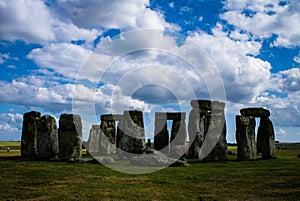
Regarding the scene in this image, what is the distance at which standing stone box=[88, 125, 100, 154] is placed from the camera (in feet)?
86.1

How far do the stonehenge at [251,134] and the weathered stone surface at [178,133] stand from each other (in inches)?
252

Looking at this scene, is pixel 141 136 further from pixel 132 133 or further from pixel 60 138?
pixel 60 138

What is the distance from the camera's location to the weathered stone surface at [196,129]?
2197 centimetres

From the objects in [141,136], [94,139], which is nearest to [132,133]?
[141,136]

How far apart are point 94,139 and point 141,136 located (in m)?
6.70

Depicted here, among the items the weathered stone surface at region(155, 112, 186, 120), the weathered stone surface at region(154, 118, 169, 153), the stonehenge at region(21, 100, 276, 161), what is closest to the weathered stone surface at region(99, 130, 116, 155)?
the stonehenge at region(21, 100, 276, 161)

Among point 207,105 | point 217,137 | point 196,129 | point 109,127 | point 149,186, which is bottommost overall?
point 149,186

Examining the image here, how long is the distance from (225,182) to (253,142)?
9.54m

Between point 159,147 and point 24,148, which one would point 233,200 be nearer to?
point 24,148

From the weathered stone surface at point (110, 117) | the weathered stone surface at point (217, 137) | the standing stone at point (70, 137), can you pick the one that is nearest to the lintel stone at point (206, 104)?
the weathered stone surface at point (217, 137)

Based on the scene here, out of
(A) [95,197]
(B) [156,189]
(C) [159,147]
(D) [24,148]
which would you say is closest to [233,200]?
(B) [156,189]

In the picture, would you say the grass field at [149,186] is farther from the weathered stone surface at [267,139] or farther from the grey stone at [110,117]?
the grey stone at [110,117]

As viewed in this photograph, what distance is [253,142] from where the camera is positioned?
1880cm

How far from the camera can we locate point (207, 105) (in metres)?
22.5
